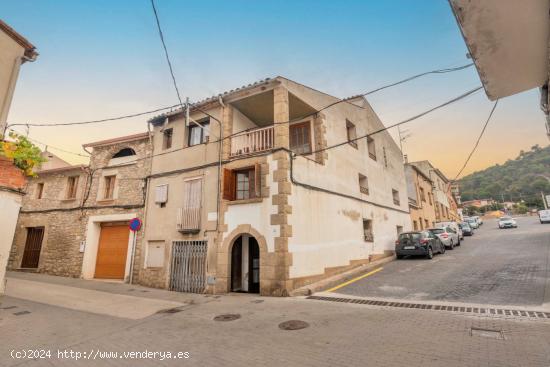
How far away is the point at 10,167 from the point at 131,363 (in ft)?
22.3

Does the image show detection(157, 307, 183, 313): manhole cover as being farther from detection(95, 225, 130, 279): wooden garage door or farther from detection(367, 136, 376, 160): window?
detection(367, 136, 376, 160): window

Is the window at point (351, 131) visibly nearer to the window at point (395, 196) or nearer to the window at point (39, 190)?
the window at point (395, 196)

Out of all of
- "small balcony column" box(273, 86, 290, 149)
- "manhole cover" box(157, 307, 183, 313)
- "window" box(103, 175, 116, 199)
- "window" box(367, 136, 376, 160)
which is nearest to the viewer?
"manhole cover" box(157, 307, 183, 313)

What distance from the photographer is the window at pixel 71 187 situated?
14.1 meters

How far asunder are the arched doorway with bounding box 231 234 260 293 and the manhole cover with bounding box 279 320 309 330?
13.2 feet

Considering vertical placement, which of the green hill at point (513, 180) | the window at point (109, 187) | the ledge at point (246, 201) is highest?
the green hill at point (513, 180)

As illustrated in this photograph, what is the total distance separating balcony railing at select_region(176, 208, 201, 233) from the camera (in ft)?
32.0

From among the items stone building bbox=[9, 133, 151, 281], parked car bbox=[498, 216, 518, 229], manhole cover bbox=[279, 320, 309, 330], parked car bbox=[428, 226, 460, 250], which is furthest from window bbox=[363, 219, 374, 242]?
Answer: parked car bbox=[498, 216, 518, 229]

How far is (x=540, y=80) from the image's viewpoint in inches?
158

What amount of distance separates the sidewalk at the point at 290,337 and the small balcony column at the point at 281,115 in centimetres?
513

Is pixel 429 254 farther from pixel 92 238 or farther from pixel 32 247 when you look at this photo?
pixel 32 247

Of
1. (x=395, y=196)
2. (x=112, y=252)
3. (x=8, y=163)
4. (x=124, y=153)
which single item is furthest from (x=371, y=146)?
(x=8, y=163)

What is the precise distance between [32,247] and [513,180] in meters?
113

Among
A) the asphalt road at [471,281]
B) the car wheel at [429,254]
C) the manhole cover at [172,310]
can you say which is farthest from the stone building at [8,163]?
the car wheel at [429,254]
